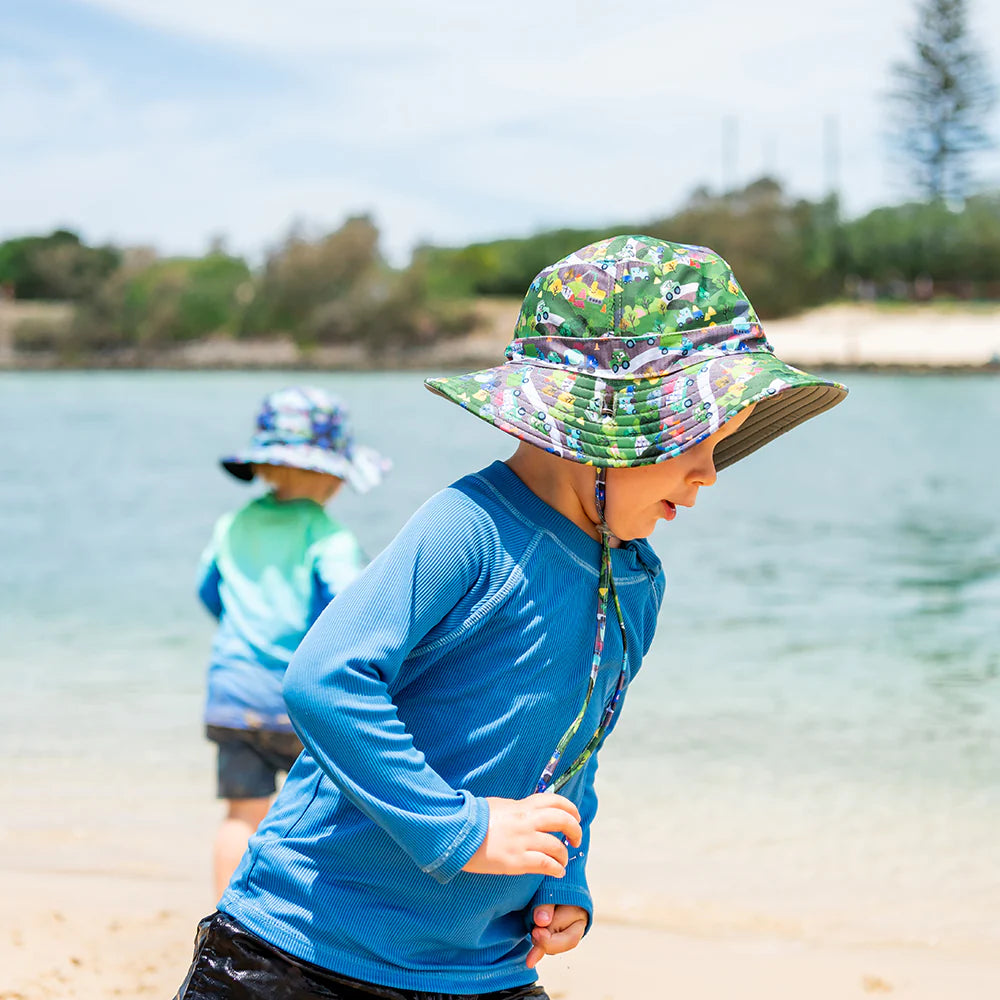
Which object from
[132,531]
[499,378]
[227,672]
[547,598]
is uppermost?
[499,378]

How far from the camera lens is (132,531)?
15258 mm

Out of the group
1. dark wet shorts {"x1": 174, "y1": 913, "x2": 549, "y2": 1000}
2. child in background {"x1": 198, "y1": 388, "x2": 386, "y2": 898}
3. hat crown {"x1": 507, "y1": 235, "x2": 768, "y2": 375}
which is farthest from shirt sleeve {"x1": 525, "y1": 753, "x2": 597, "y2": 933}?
child in background {"x1": 198, "y1": 388, "x2": 386, "y2": 898}

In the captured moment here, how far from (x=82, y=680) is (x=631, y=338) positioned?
6562 millimetres

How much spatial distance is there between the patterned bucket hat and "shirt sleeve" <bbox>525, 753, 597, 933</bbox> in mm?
442

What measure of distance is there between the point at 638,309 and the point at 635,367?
0.21 feet

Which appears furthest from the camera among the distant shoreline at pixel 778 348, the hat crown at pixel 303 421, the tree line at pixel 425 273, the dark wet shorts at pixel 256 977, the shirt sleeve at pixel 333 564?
the tree line at pixel 425 273

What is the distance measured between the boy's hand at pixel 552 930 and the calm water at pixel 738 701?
2538 millimetres

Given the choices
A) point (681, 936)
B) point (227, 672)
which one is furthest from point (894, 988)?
point (227, 672)

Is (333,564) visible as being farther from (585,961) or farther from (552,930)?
(552,930)

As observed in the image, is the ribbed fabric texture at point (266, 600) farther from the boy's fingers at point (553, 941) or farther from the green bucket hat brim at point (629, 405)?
the green bucket hat brim at point (629, 405)

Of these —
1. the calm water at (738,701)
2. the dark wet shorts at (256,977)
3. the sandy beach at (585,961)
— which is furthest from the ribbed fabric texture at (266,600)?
the dark wet shorts at (256,977)

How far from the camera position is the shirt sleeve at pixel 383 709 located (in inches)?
53.4

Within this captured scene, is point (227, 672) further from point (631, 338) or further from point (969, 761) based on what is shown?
point (969, 761)

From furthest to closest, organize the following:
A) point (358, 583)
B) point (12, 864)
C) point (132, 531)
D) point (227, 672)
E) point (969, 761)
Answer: point (132, 531) → point (969, 761) → point (12, 864) → point (227, 672) → point (358, 583)
